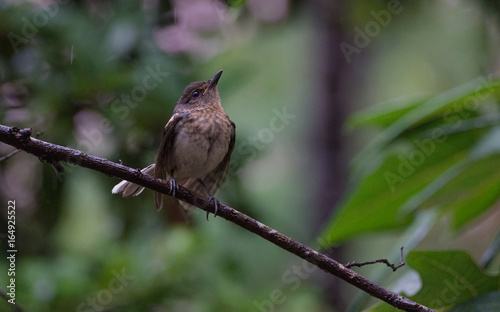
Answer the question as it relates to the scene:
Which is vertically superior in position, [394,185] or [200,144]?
[200,144]

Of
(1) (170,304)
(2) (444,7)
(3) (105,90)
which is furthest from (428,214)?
(2) (444,7)

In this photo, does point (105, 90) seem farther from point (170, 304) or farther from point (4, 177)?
point (170, 304)

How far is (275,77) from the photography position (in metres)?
6.41

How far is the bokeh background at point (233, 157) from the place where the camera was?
303 centimetres

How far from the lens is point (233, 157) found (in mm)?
3926

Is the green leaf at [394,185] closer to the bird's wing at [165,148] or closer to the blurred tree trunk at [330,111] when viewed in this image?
the bird's wing at [165,148]
